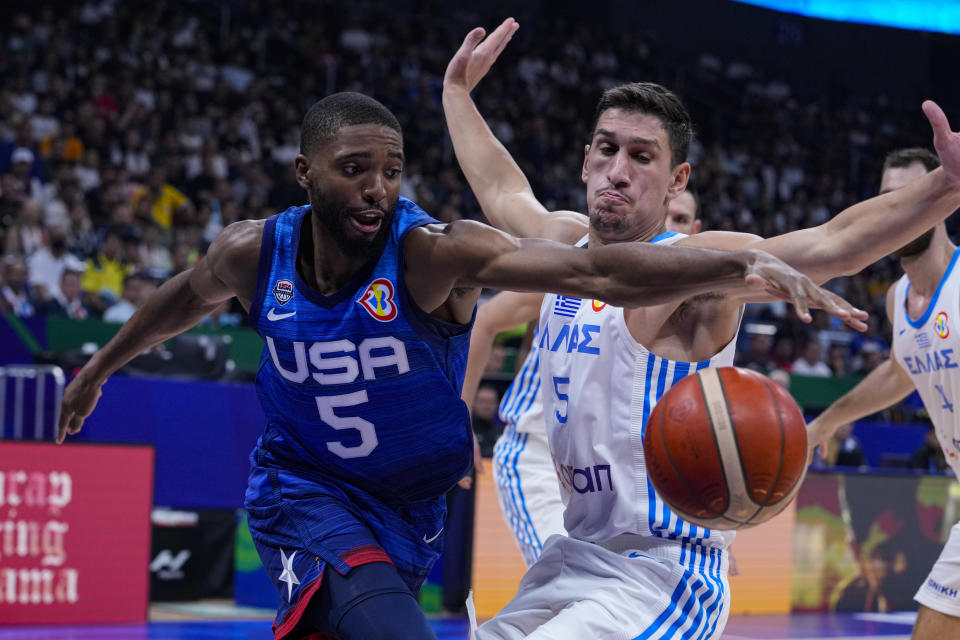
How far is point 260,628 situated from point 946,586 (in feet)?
14.8

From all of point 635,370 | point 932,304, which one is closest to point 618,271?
point 635,370

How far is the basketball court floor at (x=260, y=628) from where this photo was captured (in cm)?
719

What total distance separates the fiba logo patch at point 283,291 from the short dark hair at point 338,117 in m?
0.36

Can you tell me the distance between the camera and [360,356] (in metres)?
3.14

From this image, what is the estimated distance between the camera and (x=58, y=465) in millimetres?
7539

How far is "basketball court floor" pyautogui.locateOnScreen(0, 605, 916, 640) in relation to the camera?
7.19 metres

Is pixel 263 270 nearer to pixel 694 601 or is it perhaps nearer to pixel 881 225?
pixel 694 601

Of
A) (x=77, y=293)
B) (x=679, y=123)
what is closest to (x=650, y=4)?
(x=77, y=293)

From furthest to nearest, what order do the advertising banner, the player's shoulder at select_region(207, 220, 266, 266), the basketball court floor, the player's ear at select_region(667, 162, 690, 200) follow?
the advertising banner → the basketball court floor → the player's ear at select_region(667, 162, 690, 200) → the player's shoulder at select_region(207, 220, 266, 266)

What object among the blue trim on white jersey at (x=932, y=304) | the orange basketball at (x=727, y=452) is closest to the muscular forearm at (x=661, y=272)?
the orange basketball at (x=727, y=452)

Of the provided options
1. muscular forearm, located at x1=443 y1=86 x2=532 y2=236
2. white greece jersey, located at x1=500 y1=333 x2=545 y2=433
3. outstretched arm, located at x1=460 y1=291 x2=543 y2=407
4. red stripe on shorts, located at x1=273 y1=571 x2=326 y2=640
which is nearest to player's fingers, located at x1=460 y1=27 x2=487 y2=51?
muscular forearm, located at x1=443 y1=86 x2=532 y2=236

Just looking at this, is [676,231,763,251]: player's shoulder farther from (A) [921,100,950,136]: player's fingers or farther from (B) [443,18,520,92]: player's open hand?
(B) [443,18,520,92]: player's open hand

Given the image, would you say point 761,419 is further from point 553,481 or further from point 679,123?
point 553,481

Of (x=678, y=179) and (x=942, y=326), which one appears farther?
(x=942, y=326)
